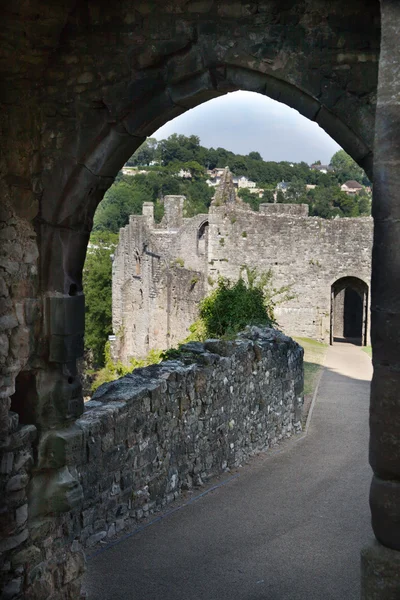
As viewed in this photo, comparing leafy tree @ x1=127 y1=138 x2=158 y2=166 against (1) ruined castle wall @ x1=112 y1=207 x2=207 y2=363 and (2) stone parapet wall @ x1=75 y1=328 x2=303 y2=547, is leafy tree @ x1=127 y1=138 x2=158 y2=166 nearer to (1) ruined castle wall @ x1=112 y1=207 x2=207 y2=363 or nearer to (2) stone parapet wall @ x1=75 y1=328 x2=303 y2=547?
(1) ruined castle wall @ x1=112 y1=207 x2=207 y2=363

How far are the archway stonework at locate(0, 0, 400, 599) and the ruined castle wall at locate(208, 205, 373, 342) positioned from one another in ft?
59.9

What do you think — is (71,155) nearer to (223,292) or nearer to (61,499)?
(61,499)

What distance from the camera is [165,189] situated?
7762 cm

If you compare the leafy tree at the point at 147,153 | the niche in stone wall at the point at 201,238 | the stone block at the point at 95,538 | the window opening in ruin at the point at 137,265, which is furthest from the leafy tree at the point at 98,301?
the leafy tree at the point at 147,153

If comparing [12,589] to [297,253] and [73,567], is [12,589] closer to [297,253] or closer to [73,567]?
[73,567]

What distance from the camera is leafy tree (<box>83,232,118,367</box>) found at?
36438 mm

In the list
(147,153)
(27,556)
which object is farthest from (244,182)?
(27,556)

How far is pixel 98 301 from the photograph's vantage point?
3762 centimetres

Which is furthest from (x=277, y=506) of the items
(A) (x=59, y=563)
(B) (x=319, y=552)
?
(A) (x=59, y=563)

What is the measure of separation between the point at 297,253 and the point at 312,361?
204 inches

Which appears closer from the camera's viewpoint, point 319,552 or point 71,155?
point 71,155

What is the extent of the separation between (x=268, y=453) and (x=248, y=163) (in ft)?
370

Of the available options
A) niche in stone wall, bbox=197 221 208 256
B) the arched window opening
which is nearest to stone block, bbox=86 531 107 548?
the arched window opening

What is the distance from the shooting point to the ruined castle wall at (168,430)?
7.22 meters
